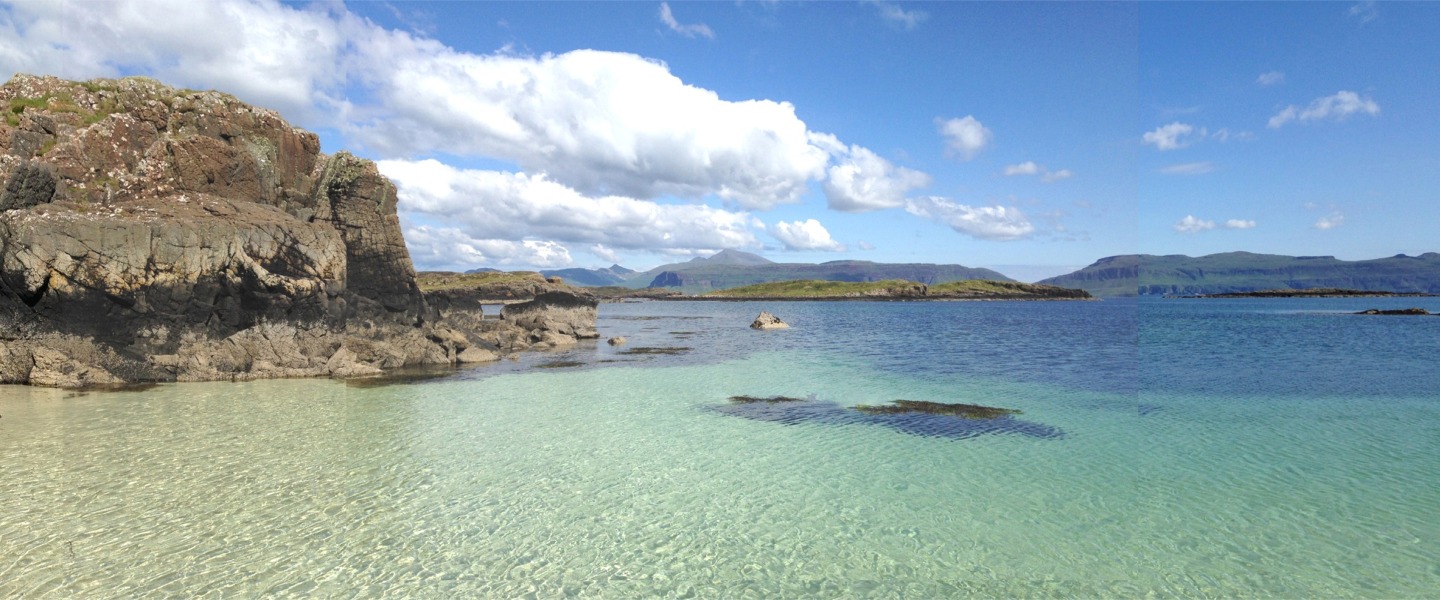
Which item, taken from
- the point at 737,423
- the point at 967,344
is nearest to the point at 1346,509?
the point at 737,423

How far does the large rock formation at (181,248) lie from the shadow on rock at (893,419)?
20.4m

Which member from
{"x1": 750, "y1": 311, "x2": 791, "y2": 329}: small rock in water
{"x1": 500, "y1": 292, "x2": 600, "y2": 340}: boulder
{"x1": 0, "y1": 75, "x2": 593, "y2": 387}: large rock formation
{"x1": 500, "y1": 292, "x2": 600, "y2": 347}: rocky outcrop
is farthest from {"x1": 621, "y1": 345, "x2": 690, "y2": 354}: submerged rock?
{"x1": 750, "y1": 311, "x2": 791, "y2": 329}: small rock in water

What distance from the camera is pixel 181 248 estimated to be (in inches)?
1220

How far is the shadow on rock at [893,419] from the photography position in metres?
21.4

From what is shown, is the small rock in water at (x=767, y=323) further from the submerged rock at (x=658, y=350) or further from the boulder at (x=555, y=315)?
the submerged rock at (x=658, y=350)

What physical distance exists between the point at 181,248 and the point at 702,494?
29687 mm

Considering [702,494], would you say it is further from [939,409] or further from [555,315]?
[555,315]

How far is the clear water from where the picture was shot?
10.6 m

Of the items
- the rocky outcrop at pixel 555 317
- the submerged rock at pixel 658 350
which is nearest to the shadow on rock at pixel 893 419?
the submerged rock at pixel 658 350

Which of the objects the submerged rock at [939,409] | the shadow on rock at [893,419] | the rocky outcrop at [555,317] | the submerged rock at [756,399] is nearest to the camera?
the shadow on rock at [893,419]

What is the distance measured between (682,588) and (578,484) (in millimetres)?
5915

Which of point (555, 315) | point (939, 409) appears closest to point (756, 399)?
point (939, 409)

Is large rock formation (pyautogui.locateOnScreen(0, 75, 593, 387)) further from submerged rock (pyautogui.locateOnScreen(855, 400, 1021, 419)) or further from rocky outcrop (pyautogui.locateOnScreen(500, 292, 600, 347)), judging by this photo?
submerged rock (pyautogui.locateOnScreen(855, 400, 1021, 419))

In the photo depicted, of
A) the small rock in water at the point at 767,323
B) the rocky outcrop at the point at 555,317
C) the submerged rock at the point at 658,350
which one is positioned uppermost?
the rocky outcrop at the point at 555,317
